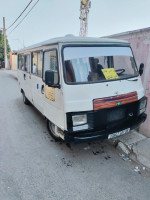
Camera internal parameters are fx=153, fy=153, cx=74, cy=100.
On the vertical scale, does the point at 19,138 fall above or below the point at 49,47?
below

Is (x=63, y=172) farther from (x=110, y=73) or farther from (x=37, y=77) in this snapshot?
(x=37, y=77)

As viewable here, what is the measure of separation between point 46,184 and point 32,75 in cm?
299

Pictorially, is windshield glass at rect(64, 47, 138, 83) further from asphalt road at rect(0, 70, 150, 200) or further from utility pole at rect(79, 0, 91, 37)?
utility pole at rect(79, 0, 91, 37)

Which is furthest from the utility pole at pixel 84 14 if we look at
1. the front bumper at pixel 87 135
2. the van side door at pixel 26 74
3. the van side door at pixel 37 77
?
the front bumper at pixel 87 135

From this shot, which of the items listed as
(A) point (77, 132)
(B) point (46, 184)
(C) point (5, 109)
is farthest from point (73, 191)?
(C) point (5, 109)

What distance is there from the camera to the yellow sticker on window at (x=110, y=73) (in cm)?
287

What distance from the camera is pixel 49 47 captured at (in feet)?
9.83

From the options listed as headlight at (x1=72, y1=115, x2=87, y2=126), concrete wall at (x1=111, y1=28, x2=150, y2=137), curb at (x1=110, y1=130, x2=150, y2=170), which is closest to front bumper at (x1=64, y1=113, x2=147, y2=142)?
headlight at (x1=72, y1=115, x2=87, y2=126)

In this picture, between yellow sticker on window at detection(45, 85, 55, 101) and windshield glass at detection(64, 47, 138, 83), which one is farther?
yellow sticker on window at detection(45, 85, 55, 101)

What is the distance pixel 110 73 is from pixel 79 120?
1.13 metres

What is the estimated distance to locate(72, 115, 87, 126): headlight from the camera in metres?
2.49

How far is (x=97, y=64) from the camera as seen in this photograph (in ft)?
9.50

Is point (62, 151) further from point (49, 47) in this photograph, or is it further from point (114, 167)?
point (49, 47)

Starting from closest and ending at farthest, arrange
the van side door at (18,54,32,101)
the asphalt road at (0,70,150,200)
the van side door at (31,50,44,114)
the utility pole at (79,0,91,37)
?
the asphalt road at (0,70,150,200) < the van side door at (31,50,44,114) < the van side door at (18,54,32,101) < the utility pole at (79,0,91,37)
